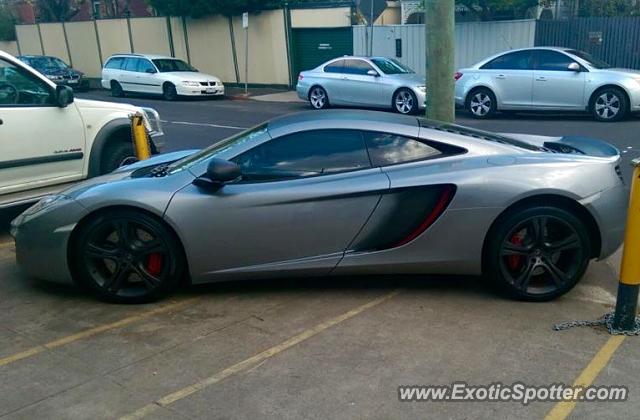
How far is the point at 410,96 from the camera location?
15297 millimetres

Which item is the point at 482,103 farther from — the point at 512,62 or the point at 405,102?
the point at 405,102

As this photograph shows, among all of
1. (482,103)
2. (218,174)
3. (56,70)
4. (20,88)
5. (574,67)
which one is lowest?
(482,103)

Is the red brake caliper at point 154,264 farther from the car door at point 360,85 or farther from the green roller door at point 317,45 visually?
the green roller door at point 317,45

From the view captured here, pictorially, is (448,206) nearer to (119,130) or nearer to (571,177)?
(571,177)

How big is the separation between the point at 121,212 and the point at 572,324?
3061 millimetres

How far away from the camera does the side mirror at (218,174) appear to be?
14.1 ft

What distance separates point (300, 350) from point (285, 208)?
3.32 ft

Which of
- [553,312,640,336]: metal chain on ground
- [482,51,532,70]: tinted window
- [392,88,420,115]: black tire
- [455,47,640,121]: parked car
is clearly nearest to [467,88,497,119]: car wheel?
[455,47,640,121]: parked car

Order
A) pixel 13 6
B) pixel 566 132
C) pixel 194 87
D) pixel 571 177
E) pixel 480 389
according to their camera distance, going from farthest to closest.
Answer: pixel 13 6, pixel 194 87, pixel 566 132, pixel 571 177, pixel 480 389

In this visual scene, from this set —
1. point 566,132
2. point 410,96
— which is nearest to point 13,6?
point 410,96

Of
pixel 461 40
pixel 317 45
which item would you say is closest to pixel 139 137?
pixel 461 40

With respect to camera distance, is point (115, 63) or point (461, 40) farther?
point (115, 63)

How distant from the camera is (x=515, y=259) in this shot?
4395 mm

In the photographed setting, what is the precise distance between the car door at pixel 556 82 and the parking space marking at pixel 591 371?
34.8ft
